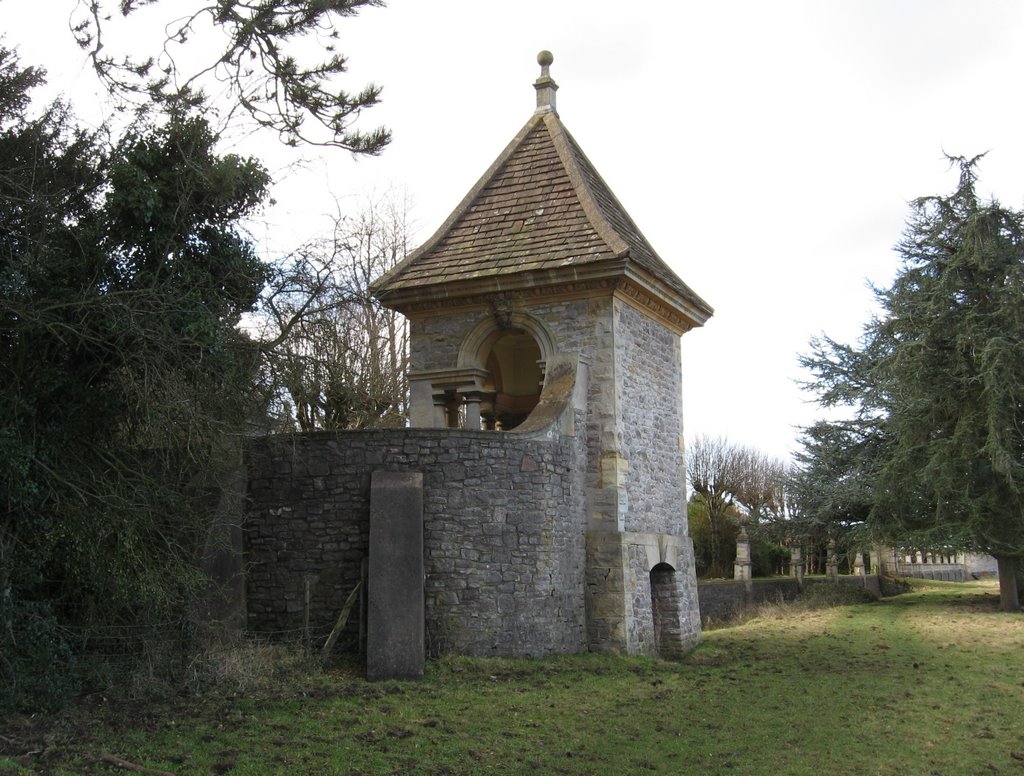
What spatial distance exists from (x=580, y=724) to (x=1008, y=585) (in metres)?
15.8

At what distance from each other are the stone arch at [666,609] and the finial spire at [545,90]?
768 cm

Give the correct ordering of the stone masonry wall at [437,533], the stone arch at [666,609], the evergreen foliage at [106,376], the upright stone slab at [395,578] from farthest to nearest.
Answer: the stone arch at [666,609] → the stone masonry wall at [437,533] → the upright stone slab at [395,578] → the evergreen foliage at [106,376]

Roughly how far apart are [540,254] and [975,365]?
39.6 ft

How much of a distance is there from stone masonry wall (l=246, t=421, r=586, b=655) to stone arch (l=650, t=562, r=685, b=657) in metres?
2.76

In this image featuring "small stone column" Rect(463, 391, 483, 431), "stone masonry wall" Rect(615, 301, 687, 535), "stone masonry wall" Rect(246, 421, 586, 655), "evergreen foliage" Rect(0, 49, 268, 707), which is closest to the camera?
"evergreen foliage" Rect(0, 49, 268, 707)

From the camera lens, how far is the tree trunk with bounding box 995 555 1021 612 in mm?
20812

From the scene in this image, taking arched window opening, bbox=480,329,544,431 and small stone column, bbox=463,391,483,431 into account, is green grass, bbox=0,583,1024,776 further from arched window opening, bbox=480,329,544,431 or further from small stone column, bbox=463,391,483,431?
arched window opening, bbox=480,329,544,431

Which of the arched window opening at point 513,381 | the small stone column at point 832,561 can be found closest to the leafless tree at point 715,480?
the small stone column at point 832,561

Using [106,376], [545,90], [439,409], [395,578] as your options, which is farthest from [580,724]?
[545,90]

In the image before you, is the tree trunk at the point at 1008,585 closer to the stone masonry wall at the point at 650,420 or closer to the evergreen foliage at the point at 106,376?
the stone masonry wall at the point at 650,420

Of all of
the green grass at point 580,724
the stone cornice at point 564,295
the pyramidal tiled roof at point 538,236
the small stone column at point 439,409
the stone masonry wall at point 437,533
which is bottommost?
the green grass at point 580,724

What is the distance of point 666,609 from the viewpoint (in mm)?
14281

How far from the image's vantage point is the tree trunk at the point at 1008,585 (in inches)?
819

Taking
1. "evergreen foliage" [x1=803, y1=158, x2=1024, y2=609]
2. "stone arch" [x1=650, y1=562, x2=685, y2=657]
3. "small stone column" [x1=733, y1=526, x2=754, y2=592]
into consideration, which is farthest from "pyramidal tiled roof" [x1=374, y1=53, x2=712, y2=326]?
"small stone column" [x1=733, y1=526, x2=754, y2=592]
